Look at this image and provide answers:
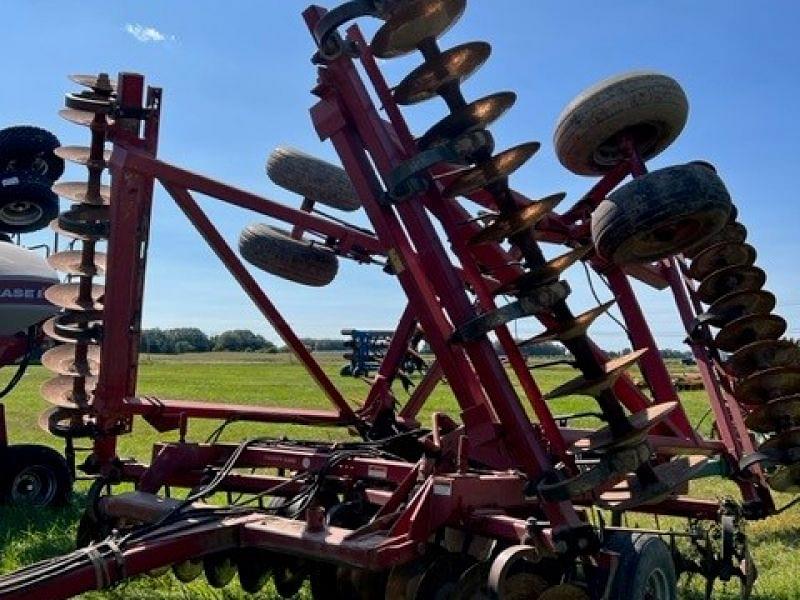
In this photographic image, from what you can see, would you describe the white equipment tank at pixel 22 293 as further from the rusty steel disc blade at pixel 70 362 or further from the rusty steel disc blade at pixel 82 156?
the rusty steel disc blade at pixel 82 156

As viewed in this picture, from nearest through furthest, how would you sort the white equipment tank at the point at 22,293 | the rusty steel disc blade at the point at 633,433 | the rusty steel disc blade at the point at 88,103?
the rusty steel disc blade at the point at 633,433, the rusty steel disc blade at the point at 88,103, the white equipment tank at the point at 22,293

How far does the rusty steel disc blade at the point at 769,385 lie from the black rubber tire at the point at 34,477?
535cm

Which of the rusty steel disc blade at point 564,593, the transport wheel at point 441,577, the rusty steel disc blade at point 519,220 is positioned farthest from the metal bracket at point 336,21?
the rusty steel disc blade at point 564,593

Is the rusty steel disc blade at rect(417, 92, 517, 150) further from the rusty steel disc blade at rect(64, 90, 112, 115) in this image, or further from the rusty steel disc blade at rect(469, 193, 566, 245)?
the rusty steel disc blade at rect(64, 90, 112, 115)

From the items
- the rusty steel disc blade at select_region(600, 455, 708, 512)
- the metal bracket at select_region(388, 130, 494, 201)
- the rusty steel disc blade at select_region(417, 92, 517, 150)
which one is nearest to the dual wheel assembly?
the metal bracket at select_region(388, 130, 494, 201)

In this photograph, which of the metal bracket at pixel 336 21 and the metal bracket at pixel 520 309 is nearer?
the metal bracket at pixel 520 309

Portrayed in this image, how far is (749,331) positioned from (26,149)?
6.54 meters

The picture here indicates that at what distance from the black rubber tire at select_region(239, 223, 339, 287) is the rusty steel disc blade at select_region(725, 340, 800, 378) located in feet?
8.72

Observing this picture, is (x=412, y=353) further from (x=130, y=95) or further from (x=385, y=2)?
(x=385, y=2)

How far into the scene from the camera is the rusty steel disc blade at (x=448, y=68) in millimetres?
4023

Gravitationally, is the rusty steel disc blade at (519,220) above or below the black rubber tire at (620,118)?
below

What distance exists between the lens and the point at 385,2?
4.02 meters

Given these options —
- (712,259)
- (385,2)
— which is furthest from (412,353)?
(385,2)

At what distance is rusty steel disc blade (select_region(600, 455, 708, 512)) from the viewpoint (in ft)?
13.1
